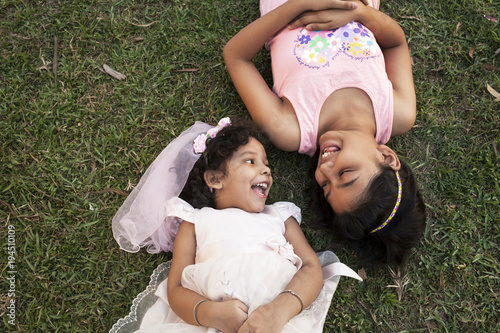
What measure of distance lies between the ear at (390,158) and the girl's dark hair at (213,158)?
86 centimetres

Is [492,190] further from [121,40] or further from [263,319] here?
[121,40]

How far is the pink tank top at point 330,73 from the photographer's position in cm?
272

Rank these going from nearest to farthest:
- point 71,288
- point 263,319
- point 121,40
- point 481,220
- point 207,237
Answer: point 263,319
point 207,237
point 71,288
point 481,220
point 121,40

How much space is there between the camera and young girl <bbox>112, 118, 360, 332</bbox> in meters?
2.25

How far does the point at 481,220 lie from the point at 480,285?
19.2 inches

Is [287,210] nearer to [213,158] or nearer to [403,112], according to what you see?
[213,158]

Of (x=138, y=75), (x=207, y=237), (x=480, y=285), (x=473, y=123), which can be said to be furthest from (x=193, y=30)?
(x=480, y=285)

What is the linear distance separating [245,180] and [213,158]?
0.98ft

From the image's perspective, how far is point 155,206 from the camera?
8.75 feet

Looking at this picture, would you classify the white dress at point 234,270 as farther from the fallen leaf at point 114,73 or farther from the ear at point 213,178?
the fallen leaf at point 114,73

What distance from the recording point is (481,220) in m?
2.96

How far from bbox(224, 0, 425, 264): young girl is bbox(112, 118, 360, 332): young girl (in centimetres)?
30

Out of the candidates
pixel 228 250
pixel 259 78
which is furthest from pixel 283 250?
pixel 259 78

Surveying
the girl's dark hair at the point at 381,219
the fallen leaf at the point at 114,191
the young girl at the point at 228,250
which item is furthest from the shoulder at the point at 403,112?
the fallen leaf at the point at 114,191
